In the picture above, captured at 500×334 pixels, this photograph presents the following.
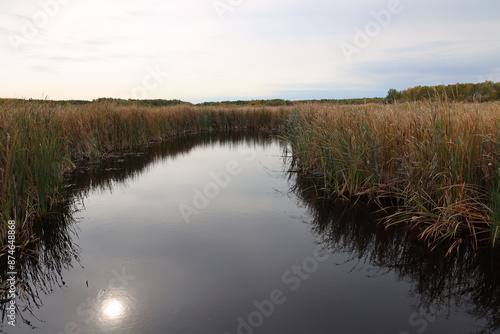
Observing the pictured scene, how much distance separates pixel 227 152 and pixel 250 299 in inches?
433

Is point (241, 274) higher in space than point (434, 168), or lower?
lower

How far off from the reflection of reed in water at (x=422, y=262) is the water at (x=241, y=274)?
0.02m

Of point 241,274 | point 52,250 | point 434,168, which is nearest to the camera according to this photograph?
point 241,274

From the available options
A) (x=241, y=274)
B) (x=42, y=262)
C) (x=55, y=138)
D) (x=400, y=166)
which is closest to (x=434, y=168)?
(x=400, y=166)

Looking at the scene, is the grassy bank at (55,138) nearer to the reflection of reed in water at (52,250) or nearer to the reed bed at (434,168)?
the reflection of reed in water at (52,250)

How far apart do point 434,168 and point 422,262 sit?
4.66 ft

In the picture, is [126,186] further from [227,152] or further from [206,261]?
[227,152]

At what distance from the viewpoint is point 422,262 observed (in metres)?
3.99

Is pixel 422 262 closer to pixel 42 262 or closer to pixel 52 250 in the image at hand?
pixel 42 262

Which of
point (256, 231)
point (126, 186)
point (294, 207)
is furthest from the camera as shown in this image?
point (126, 186)

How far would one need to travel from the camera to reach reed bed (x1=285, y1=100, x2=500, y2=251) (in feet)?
14.1

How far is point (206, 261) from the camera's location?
4.14 meters

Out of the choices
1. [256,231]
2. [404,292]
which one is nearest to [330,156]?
[256,231]

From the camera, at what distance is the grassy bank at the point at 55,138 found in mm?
4578
